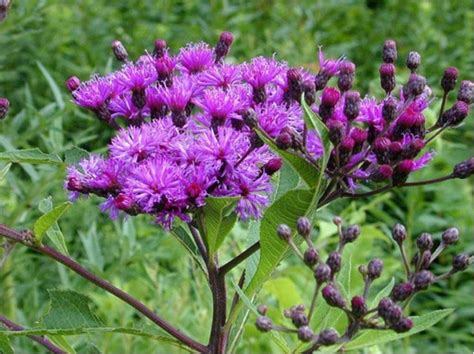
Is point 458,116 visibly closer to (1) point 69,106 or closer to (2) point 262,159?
(2) point 262,159

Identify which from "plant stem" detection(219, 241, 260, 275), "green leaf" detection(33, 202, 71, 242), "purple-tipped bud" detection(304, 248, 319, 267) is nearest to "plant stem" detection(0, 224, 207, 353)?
"green leaf" detection(33, 202, 71, 242)

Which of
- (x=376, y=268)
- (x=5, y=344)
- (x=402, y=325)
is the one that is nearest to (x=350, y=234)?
(x=376, y=268)

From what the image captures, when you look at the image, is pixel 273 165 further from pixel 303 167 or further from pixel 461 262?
pixel 461 262

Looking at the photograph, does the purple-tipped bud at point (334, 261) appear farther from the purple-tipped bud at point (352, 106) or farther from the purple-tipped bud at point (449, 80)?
the purple-tipped bud at point (449, 80)

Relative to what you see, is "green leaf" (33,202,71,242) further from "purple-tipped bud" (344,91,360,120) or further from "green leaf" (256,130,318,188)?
"purple-tipped bud" (344,91,360,120)

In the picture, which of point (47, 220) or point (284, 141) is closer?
point (284, 141)

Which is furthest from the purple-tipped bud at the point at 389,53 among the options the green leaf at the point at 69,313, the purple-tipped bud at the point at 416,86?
the green leaf at the point at 69,313

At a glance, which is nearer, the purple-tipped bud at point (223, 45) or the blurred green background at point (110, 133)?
the purple-tipped bud at point (223, 45)
